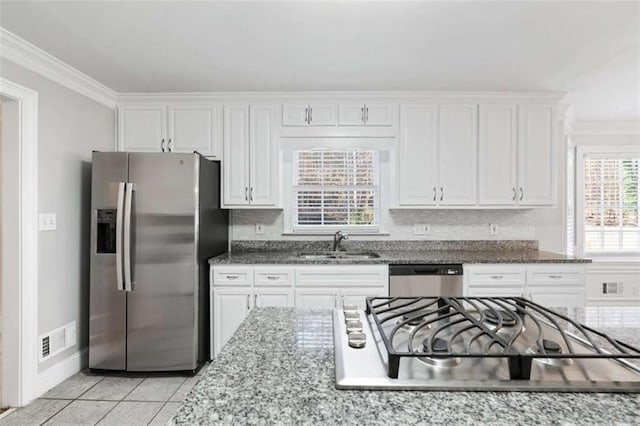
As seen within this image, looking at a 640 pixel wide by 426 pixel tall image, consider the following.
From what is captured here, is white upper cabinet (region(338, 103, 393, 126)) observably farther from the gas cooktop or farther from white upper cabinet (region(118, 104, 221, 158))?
the gas cooktop

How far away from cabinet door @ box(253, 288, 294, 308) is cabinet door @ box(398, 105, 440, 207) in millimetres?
1383

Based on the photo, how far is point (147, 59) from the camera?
2578 mm

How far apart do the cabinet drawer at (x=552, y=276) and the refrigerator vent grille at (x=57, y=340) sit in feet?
12.4

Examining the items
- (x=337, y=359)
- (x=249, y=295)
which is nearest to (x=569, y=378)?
(x=337, y=359)

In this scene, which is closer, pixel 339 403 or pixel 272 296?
pixel 339 403

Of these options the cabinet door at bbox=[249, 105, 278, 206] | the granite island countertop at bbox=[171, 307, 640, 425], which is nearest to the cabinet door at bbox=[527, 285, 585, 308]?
the cabinet door at bbox=[249, 105, 278, 206]

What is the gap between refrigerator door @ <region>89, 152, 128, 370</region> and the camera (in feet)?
9.02

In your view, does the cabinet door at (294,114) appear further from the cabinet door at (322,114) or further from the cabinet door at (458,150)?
the cabinet door at (458,150)

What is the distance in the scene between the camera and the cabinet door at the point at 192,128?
11.0 feet

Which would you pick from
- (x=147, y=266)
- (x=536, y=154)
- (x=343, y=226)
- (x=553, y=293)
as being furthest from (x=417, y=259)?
(x=147, y=266)

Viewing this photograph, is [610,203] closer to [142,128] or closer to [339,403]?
[339,403]

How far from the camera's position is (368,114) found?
3340mm

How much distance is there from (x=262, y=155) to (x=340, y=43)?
135 cm

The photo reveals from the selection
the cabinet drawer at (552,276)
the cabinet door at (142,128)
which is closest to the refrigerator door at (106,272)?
the cabinet door at (142,128)
